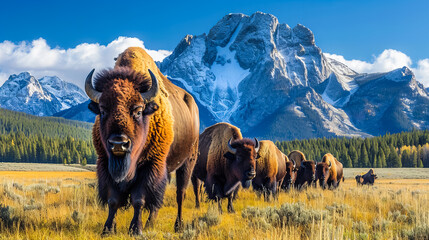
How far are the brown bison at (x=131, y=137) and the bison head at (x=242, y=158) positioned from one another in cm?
378

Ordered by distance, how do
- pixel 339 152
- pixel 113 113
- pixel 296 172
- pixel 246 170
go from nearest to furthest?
pixel 113 113, pixel 246 170, pixel 296 172, pixel 339 152

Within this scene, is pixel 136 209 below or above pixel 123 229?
above

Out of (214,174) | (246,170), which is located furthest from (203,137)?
(246,170)

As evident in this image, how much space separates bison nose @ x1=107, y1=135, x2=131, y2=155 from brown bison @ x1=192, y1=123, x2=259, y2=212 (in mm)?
5237

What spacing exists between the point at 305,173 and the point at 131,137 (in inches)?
630

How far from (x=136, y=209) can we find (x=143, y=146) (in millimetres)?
919

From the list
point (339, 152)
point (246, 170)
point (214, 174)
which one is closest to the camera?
point (246, 170)

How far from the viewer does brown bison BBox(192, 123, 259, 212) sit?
927 centimetres

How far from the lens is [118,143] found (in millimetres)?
3814

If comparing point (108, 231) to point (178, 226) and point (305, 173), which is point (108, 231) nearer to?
point (178, 226)

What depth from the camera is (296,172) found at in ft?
63.4

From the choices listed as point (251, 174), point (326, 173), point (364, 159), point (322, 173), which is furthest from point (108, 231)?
point (364, 159)

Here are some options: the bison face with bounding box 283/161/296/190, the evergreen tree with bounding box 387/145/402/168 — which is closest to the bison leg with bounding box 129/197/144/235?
the bison face with bounding box 283/161/296/190

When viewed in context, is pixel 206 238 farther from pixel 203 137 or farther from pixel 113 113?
pixel 203 137
